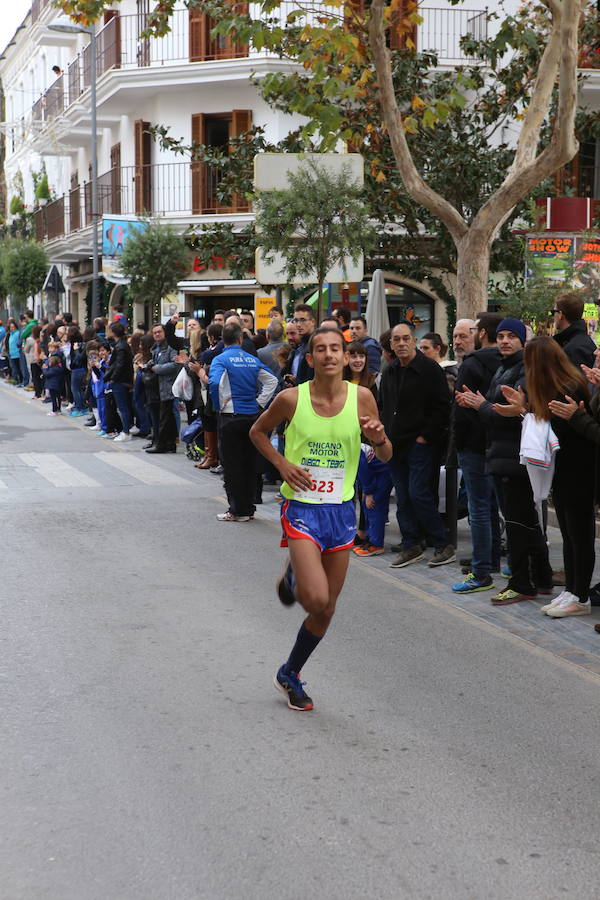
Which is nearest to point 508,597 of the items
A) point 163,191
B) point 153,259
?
point 153,259

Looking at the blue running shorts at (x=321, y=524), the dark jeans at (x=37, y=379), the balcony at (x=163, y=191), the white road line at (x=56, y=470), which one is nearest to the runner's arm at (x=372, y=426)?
the blue running shorts at (x=321, y=524)

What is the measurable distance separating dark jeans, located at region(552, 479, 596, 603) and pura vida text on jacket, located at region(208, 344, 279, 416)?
4.75 meters

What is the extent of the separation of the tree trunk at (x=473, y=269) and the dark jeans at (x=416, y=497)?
16.2 ft

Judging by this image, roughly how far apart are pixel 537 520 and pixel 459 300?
21.4 ft

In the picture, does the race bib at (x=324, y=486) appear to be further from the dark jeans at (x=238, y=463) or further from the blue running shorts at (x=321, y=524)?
the dark jeans at (x=238, y=463)

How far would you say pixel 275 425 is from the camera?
5992 millimetres

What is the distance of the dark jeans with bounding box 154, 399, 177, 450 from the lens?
17.5m

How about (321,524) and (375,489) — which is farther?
(375,489)

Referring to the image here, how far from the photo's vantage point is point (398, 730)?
5527 millimetres

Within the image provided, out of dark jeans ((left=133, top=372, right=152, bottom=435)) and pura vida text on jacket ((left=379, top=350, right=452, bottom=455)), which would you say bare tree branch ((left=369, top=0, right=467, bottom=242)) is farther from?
dark jeans ((left=133, top=372, right=152, bottom=435))

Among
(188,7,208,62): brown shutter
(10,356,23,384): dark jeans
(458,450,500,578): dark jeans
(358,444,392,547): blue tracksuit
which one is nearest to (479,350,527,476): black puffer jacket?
(458,450,500,578): dark jeans

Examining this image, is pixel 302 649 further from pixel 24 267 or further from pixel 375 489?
pixel 24 267

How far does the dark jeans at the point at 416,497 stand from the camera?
382 inches

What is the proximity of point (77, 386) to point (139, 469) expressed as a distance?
8265 millimetres
